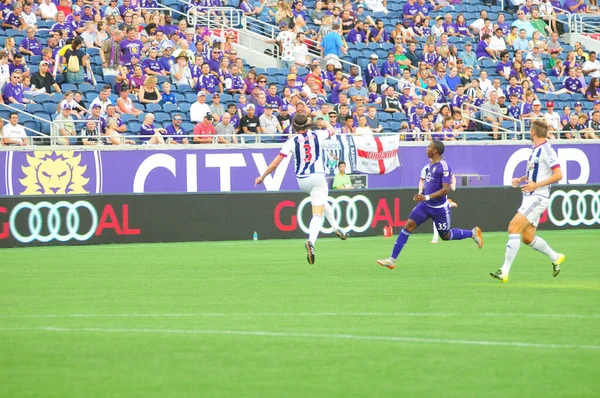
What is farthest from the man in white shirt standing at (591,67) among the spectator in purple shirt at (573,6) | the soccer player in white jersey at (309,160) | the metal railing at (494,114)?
the soccer player in white jersey at (309,160)

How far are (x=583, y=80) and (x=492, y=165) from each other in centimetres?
576

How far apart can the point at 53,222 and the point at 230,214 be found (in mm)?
3903

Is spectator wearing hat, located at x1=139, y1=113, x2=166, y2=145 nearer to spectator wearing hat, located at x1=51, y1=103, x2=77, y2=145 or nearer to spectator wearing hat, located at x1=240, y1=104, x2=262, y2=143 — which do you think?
spectator wearing hat, located at x1=51, y1=103, x2=77, y2=145

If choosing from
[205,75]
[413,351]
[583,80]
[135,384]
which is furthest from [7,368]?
[583,80]

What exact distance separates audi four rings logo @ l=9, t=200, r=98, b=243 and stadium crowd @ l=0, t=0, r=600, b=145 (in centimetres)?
190

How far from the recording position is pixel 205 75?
28.1 metres

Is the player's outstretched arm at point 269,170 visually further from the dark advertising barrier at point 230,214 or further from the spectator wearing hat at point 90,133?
the spectator wearing hat at point 90,133

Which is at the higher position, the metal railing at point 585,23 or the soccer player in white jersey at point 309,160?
the metal railing at point 585,23

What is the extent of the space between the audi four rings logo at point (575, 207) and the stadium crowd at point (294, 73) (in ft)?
10.3

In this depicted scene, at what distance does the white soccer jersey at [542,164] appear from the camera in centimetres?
1405

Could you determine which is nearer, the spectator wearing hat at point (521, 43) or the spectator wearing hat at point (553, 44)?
the spectator wearing hat at point (521, 43)

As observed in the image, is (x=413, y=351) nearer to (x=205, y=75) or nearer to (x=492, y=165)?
(x=205, y=75)

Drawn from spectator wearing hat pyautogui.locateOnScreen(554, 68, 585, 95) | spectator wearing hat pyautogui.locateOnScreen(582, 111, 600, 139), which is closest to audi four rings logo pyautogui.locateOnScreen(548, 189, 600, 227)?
spectator wearing hat pyautogui.locateOnScreen(582, 111, 600, 139)

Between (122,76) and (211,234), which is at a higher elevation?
(122,76)
